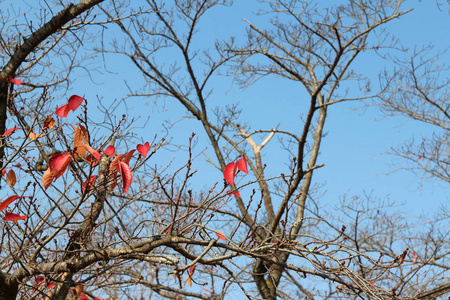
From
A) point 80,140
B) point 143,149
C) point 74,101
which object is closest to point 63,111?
point 74,101

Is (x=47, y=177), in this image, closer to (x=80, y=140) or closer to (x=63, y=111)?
(x=80, y=140)

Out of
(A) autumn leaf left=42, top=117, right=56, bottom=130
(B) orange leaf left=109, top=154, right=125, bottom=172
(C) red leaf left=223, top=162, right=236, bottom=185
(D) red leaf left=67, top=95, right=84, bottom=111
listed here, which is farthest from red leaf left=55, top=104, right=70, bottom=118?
(C) red leaf left=223, top=162, right=236, bottom=185

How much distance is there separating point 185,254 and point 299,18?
5233 millimetres

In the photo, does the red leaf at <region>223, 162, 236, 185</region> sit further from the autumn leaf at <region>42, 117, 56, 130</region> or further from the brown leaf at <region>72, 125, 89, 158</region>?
the autumn leaf at <region>42, 117, 56, 130</region>

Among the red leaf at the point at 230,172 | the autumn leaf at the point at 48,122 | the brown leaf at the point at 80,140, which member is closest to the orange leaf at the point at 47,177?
the brown leaf at the point at 80,140

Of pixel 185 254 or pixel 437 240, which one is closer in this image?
pixel 185 254

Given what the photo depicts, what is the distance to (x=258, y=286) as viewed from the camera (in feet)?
25.3

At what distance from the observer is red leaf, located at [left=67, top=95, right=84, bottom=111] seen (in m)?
3.32

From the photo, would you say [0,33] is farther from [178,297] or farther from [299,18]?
[178,297]

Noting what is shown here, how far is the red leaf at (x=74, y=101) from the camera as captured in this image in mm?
3320

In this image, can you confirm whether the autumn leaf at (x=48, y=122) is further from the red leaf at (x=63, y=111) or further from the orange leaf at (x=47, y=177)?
the orange leaf at (x=47, y=177)

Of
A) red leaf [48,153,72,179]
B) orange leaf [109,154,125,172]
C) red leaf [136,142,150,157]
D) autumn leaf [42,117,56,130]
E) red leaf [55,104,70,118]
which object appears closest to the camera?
red leaf [48,153,72,179]

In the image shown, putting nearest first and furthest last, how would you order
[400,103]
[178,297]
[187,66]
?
[178,297]
[187,66]
[400,103]

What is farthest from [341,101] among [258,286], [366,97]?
[258,286]
